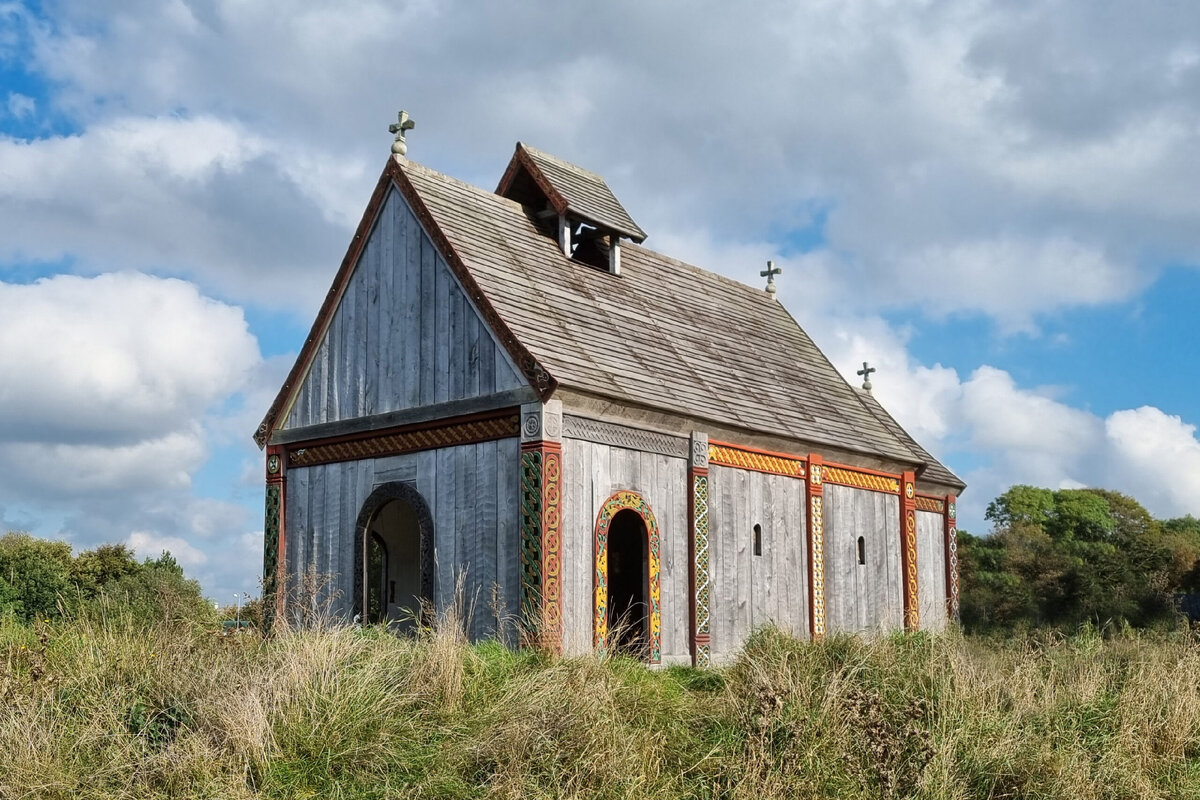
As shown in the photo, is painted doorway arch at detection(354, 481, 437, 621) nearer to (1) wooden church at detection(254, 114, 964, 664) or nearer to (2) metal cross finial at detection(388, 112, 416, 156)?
(1) wooden church at detection(254, 114, 964, 664)

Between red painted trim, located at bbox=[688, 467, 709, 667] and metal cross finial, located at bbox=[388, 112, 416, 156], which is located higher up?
metal cross finial, located at bbox=[388, 112, 416, 156]

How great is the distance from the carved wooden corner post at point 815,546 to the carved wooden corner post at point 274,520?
8424 millimetres

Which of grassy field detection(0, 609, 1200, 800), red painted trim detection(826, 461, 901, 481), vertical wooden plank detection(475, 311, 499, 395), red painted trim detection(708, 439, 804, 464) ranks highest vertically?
vertical wooden plank detection(475, 311, 499, 395)

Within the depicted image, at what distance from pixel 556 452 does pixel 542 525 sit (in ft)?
3.10

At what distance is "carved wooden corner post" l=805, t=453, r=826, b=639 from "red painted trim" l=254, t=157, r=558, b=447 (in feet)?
22.6

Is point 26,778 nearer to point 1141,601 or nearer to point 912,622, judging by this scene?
point 912,622

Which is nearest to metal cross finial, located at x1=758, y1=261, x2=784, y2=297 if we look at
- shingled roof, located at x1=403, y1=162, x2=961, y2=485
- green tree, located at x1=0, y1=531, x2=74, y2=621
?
shingled roof, located at x1=403, y1=162, x2=961, y2=485

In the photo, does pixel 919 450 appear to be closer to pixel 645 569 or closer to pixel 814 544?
pixel 814 544

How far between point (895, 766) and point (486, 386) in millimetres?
7779

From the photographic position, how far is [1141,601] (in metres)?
29.6

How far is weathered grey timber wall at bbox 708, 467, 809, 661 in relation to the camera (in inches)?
688

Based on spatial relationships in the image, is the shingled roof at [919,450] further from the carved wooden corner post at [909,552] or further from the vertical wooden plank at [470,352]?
the vertical wooden plank at [470,352]

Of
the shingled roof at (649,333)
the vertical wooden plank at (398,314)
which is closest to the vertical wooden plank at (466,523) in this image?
the vertical wooden plank at (398,314)

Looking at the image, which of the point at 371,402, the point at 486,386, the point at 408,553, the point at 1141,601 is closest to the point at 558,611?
the point at 486,386
